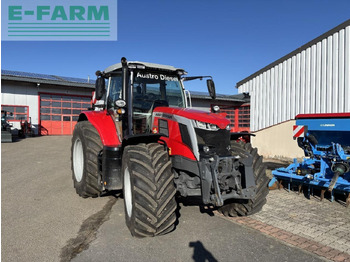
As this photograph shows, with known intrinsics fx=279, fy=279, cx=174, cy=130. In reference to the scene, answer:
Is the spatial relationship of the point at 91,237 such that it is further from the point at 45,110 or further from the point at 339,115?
the point at 45,110

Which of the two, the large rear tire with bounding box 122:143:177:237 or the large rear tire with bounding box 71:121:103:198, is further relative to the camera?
the large rear tire with bounding box 71:121:103:198

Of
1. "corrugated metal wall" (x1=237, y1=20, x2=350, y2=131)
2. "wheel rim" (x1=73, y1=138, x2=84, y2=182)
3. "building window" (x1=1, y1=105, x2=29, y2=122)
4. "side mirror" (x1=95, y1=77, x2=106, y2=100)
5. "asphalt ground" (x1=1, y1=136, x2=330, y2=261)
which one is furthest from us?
"building window" (x1=1, y1=105, x2=29, y2=122)

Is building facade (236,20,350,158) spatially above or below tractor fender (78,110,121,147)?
above

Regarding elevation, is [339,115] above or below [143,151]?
above

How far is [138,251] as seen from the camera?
10.7 ft

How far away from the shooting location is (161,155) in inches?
141

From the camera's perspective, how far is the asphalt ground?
319 centimetres

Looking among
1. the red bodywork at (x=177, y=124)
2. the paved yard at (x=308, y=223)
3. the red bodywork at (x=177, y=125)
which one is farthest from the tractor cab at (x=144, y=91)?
the paved yard at (x=308, y=223)

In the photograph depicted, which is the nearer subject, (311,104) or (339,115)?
(339,115)

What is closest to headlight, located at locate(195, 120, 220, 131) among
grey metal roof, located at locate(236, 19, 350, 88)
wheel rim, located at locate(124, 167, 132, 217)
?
wheel rim, located at locate(124, 167, 132, 217)

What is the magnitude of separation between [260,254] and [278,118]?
8.64 meters

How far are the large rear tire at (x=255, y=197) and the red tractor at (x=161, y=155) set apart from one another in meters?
0.01

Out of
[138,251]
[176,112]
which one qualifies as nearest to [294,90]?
[176,112]

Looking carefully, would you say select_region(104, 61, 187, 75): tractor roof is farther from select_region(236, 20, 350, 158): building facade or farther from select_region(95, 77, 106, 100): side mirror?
select_region(236, 20, 350, 158): building facade
